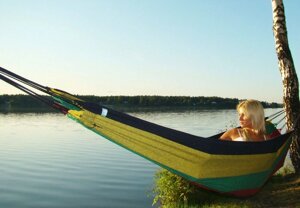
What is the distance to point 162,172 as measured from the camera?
8.07 metres

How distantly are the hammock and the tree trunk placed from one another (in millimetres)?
2508

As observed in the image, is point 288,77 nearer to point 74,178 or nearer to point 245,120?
point 245,120

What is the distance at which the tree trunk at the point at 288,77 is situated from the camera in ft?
26.6

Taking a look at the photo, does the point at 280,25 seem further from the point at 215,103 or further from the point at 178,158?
the point at 215,103

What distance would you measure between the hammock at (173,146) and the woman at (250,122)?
0.76ft

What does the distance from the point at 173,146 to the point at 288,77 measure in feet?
14.5

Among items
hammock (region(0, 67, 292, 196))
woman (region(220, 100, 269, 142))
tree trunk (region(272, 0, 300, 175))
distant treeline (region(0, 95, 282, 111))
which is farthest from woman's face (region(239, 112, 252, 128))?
distant treeline (region(0, 95, 282, 111))

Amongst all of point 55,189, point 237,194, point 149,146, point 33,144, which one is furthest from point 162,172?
point 33,144

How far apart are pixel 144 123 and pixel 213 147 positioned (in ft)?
3.54

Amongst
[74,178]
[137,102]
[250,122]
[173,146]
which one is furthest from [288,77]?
[137,102]

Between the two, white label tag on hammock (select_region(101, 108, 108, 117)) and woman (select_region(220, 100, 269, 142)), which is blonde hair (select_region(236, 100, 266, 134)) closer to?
woman (select_region(220, 100, 269, 142))

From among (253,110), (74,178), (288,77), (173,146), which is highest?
(288,77)

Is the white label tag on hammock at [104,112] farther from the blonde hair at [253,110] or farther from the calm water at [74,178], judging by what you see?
the calm water at [74,178]

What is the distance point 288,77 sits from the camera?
8.34 m
